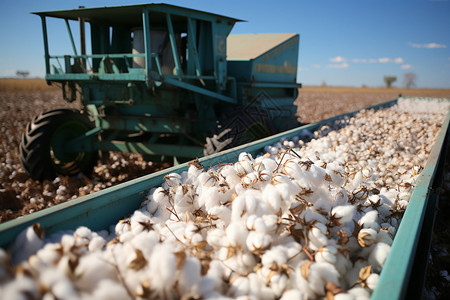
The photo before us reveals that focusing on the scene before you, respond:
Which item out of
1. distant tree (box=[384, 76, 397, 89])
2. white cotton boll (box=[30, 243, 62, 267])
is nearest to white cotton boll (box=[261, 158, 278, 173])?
white cotton boll (box=[30, 243, 62, 267])

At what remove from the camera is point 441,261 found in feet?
9.23

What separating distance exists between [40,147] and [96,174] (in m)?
1.14

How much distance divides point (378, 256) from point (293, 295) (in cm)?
47

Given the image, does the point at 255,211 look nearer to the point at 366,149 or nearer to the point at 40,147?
the point at 366,149

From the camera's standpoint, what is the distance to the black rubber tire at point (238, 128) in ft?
12.8

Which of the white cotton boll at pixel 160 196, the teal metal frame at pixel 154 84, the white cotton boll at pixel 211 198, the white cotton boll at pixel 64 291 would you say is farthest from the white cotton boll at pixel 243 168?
the teal metal frame at pixel 154 84

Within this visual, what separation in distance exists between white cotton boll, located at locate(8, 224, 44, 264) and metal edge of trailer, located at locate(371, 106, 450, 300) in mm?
1295

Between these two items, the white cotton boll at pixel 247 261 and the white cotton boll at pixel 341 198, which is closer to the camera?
the white cotton boll at pixel 247 261

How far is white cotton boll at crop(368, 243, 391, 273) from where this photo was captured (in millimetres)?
1353

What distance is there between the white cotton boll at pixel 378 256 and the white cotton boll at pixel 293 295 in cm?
41

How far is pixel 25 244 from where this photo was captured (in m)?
1.26

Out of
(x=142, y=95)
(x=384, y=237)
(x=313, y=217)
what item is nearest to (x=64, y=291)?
(x=313, y=217)

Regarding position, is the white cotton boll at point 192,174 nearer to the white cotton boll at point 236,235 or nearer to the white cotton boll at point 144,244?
the white cotton boll at point 236,235

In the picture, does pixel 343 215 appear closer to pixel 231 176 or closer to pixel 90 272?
pixel 231 176
